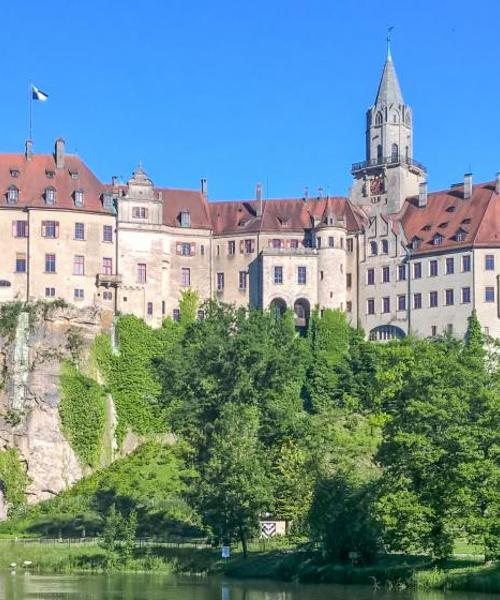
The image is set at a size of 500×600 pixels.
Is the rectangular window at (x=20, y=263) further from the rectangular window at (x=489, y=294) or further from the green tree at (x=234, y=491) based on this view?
the green tree at (x=234, y=491)

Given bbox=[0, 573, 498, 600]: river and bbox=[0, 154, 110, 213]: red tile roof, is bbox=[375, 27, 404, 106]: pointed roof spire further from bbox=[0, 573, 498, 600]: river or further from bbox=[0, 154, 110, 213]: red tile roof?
bbox=[0, 573, 498, 600]: river

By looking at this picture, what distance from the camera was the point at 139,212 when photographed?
108 metres

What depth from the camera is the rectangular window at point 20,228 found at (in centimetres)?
10394

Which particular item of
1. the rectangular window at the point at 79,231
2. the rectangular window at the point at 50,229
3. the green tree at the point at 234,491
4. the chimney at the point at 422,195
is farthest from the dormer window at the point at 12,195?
the green tree at the point at 234,491

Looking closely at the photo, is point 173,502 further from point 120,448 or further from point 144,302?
point 144,302

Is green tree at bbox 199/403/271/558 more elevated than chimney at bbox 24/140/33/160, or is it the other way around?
chimney at bbox 24/140/33/160

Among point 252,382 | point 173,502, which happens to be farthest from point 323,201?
point 173,502

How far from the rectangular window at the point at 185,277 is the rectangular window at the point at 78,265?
353 inches

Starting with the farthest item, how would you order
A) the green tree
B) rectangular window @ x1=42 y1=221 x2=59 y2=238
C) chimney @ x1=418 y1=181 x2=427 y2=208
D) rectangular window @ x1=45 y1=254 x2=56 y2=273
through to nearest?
chimney @ x1=418 y1=181 x2=427 y2=208, rectangular window @ x1=42 y1=221 x2=59 y2=238, rectangular window @ x1=45 y1=254 x2=56 y2=273, the green tree

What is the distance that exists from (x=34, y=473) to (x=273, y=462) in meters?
24.9

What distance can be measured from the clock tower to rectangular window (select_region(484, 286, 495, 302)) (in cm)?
1368

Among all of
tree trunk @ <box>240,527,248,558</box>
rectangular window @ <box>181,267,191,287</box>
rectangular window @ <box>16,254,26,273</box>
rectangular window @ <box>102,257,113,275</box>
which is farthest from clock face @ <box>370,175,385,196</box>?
tree trunk @ <box>240,527,248,558</box>

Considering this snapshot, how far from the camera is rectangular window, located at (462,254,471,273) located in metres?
106

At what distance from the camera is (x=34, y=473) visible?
9562 cm
